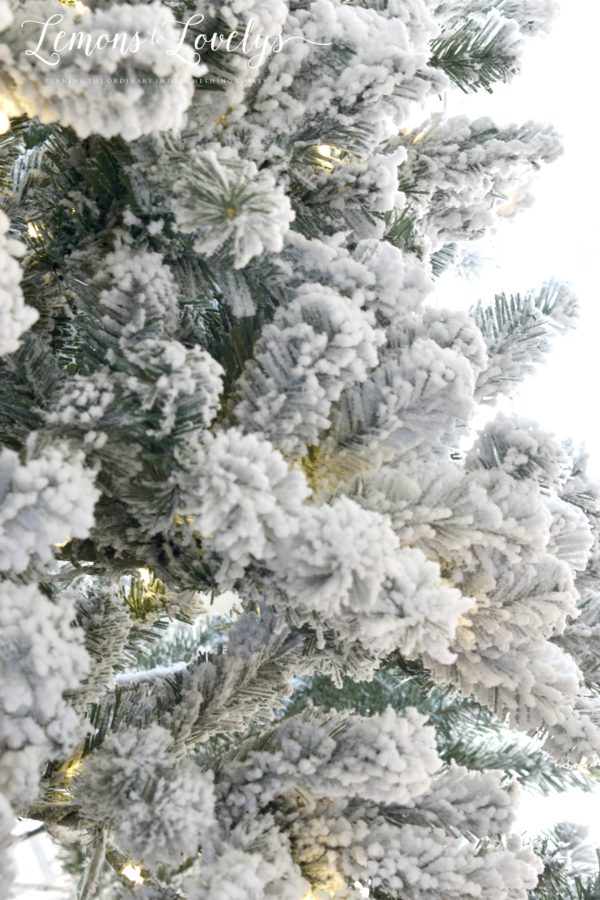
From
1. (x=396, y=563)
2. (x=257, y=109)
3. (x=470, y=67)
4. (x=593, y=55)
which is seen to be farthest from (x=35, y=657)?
(x=593, y=55)

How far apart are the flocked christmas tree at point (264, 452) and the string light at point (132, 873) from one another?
8 cm

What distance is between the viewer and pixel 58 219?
1.56 feet

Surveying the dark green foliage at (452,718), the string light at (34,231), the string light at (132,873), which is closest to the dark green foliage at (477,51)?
the string light at (34,231)

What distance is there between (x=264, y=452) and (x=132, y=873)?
45cm

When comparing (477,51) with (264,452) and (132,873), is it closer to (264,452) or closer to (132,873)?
(264,452)

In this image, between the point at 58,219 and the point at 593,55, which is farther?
the point at 593,55

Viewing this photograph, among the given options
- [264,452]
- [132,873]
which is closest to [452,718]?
[132,873]

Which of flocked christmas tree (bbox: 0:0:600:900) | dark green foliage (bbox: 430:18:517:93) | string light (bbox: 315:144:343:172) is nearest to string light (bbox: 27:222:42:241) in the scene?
flocked christmas tree (bbox: 0:0:600:900)

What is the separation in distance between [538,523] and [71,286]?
295 mm

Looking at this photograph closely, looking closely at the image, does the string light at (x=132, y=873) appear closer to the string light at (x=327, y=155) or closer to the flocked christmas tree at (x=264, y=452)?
the flocked christmas tree at (x=264, y=452)

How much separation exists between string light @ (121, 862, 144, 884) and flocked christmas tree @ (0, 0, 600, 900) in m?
0.08

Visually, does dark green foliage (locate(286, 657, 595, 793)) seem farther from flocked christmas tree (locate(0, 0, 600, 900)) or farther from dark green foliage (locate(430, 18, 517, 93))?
dark green foliage (locate(430, 18, 517, 93))

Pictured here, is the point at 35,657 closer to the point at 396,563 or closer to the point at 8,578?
the point at 8,578

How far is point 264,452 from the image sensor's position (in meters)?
0.37
